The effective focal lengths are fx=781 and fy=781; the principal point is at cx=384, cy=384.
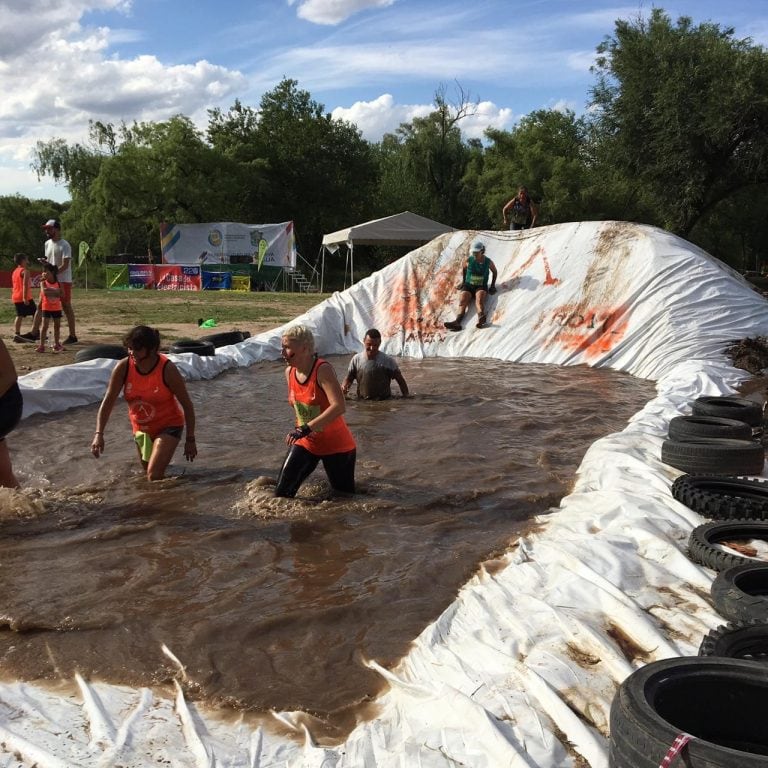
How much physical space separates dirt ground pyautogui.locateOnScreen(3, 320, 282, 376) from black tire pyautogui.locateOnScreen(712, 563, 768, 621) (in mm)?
8774

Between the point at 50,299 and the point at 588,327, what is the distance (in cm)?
908

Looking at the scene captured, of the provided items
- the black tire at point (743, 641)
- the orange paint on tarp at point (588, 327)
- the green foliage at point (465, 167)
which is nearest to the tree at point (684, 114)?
the green foliage at point (465, 167)

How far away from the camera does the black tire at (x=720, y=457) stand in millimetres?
5934

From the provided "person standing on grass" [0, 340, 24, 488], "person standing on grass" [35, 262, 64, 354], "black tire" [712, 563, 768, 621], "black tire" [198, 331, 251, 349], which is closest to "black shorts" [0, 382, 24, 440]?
"person standing on grass" [0, 340, 24, 488]

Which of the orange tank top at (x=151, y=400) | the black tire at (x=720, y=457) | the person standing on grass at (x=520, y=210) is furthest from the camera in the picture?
the person standing on grass at (x=520, y=210)

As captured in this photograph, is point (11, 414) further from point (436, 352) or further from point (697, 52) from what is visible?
point (697, 52)

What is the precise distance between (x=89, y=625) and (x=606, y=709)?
8.44 ft

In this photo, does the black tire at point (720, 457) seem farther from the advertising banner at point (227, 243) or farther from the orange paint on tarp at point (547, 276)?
the advertising banner at point (227, 243)

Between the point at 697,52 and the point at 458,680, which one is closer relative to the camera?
the point at 458,680

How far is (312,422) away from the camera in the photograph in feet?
18.4

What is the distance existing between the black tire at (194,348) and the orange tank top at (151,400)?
5.72m

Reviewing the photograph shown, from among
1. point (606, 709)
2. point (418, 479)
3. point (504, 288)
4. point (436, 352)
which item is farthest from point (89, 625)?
point (504, 288)

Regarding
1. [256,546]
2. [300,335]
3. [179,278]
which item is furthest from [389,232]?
[256,546]

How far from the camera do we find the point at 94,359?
34.8ft
